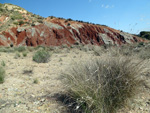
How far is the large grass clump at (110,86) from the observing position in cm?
212

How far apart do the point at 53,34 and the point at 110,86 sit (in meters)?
21.9

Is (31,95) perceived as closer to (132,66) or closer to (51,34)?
(132,66)

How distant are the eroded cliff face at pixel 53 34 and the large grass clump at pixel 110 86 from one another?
15569mm

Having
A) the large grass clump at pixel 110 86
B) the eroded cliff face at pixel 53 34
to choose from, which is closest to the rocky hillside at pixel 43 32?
the eroded cliff face at pixel 53 34

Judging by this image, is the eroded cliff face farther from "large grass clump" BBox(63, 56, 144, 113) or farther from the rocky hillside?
"large grass clump" BBox(63, 56, 144, 113)

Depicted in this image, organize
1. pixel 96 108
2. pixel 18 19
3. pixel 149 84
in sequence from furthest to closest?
pixel 18 19 → pixel 149 84 → pixel 96 108

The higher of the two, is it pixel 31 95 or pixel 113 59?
pixel 113 59

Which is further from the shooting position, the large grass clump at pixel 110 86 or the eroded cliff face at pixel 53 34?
the eroded cliff face at pixel 53 34

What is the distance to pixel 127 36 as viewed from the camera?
29703mm

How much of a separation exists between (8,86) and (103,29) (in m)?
28.1

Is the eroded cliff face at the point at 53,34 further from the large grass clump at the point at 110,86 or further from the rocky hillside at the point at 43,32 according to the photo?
the large grass clump at the point at 110,86

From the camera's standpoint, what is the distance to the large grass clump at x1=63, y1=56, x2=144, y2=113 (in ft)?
6.95

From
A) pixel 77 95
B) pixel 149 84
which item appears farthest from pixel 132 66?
pixel 77 95

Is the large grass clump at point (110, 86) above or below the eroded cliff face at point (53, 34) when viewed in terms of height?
below
